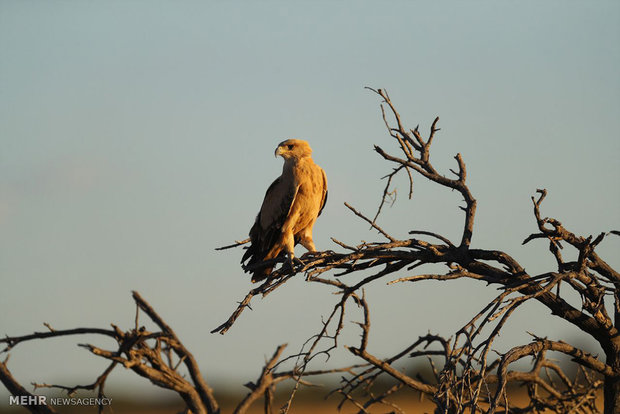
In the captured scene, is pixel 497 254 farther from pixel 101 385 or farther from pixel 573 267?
pixel 101 385

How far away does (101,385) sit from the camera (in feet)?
11.3

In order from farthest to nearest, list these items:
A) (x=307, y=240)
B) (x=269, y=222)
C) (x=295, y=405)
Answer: (x=295, y=405), (x=307, y=240), (x=269, y=222)

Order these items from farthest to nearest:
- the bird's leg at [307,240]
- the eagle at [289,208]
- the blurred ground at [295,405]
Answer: the blurred ground at [295,405] → the bird's leg at [307,240] → the eagle at [289,208]

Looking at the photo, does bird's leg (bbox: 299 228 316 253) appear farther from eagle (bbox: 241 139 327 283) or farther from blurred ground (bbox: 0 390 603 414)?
blurred ground (bbox: 0 390 603 414)

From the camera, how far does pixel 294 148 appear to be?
23.9ft

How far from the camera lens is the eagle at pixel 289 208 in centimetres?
684

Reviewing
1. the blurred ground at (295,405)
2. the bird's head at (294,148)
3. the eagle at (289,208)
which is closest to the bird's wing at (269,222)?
the eagle at (289,208)

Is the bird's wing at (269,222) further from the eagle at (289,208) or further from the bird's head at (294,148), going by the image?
the bird's head at (294,148)

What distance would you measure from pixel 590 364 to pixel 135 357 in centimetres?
285

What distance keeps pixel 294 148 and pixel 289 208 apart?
71 cm

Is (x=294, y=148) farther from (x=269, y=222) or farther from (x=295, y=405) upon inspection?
(x=295, y=405)

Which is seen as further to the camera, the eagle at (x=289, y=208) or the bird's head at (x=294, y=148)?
the bird's head at (x=294, y=148)

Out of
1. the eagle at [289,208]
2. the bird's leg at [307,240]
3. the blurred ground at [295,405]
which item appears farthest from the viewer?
the blurred ground at [295,405]

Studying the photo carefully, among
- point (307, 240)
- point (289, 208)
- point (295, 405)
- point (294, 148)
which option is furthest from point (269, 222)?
point (295, 405)
